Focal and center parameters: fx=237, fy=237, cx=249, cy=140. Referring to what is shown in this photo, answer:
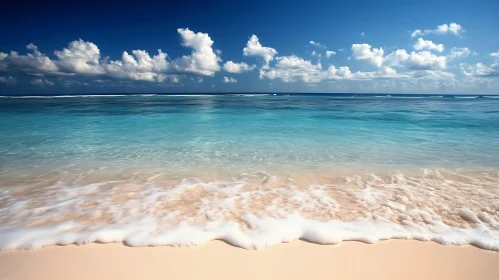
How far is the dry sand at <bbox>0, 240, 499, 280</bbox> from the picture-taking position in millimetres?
2395

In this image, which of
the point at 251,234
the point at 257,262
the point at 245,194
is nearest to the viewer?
the point at 257,262

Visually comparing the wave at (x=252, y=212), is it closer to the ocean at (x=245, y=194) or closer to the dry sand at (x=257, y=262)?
the ocean at (x=245, y=194)

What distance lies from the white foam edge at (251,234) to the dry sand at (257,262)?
0.10 meters

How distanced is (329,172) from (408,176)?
1721mm

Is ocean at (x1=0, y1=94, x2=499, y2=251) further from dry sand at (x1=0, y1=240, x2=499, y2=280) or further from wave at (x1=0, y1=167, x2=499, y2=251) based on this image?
dry sand at (x1=0, y1=240, x2=499, y2=280)

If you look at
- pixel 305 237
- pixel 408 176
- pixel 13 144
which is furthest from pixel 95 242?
pixel 13 144

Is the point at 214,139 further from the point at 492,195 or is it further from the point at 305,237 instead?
the point at 492,195

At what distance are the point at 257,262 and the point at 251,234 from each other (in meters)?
0.48

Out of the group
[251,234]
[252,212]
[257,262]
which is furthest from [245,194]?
[257,262]

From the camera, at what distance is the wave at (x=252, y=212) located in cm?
296

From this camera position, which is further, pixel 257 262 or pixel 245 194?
pixel 245 194

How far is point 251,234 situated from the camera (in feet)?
9.92

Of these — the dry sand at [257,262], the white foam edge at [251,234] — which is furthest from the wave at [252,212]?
the dry sand at [257,262]

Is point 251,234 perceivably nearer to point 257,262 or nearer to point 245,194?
point 257,262
